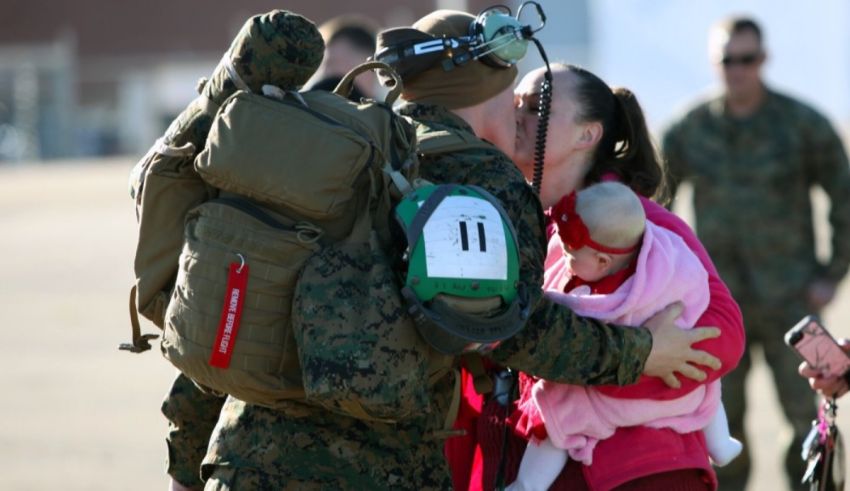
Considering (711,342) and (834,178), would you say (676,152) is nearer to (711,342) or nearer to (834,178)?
(834,178)

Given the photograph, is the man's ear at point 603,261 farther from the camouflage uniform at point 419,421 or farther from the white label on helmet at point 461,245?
the white label on helmet at point 461,245

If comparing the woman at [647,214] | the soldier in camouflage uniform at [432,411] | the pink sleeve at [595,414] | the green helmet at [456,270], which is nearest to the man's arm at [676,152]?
the woman at [647,214]

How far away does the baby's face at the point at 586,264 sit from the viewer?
327 centimetres

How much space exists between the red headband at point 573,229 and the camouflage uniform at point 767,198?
4.31 m

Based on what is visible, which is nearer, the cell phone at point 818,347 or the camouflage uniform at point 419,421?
the camouflage uniform at point 419,421

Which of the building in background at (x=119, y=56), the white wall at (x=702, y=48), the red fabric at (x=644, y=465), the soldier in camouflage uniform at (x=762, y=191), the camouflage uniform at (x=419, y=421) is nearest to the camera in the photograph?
the camouflage uniform at (x=419, y=421)

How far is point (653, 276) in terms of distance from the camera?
10.6 feet

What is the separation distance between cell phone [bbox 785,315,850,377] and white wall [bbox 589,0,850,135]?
1872 centimetres

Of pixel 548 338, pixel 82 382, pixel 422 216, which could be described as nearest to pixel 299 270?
pixel 422 216

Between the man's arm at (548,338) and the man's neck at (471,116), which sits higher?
the man's neck at (471,116)

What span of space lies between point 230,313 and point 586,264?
856mm

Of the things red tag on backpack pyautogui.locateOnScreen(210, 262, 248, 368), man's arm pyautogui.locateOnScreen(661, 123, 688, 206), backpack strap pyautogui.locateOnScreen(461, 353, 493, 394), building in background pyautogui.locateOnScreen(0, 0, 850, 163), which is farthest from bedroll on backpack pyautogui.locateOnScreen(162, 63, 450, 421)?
building in background pyautogui.locateOnScreen(0, 0, 850, 163)

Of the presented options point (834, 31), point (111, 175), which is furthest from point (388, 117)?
point (111, 175)

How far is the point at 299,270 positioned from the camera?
9.41ft
